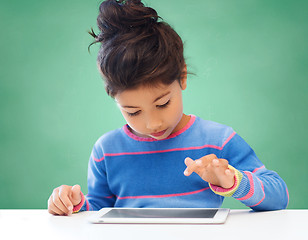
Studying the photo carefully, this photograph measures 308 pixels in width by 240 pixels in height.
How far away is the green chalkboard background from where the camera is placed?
1971mm

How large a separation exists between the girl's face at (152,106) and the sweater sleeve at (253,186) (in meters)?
0.16

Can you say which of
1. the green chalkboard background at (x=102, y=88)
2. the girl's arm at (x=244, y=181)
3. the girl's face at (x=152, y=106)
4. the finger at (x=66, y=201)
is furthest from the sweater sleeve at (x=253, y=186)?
the green chalkboard background at (x=102, y=88)

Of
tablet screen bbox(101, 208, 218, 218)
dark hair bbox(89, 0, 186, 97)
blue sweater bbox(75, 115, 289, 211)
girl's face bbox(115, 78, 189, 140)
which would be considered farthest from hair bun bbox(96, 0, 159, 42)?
tablet screen bbox(101, 208, 218, 218)

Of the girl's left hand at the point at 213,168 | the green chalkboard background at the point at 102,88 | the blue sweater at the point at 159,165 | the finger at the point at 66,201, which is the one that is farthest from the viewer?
the green chalkboard background at the point at 102,88

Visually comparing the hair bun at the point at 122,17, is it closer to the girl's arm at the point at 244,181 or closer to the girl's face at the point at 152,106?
the girl's face at the point at 152,106

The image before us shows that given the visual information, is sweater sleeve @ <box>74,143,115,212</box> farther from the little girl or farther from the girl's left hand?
the girl's left hand

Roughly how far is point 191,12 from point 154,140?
1.10m

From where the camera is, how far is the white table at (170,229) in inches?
25.8

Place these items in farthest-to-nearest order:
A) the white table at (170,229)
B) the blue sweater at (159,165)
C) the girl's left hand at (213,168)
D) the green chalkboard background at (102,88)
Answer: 1. the green chalkboard background at (102,88)
2. the blue sweater at (159,165)
3. the girl's left hand at (213,168)
4. the white table at (170,229)

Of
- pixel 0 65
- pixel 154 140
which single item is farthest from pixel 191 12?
pixel 154 140

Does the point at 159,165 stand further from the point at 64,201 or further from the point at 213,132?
the point at 64,201

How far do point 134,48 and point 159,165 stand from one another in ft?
0.96

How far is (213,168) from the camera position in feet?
2.56

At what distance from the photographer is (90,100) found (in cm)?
208
